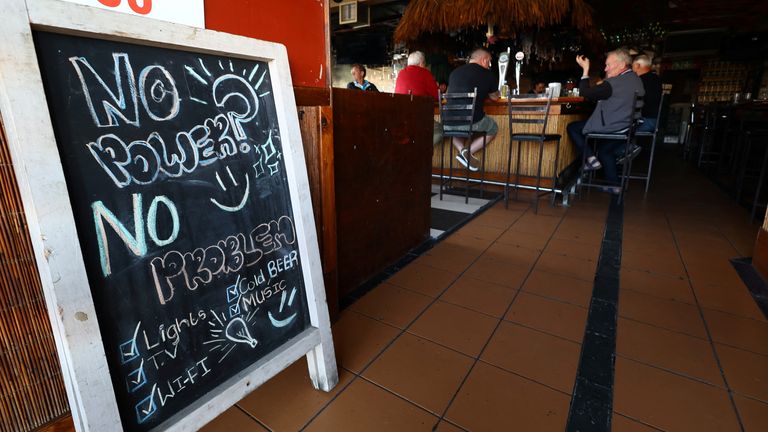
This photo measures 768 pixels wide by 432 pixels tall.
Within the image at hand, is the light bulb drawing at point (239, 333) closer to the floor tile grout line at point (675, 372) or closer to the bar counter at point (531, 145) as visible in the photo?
the floor tile grout line at point (675, 372)

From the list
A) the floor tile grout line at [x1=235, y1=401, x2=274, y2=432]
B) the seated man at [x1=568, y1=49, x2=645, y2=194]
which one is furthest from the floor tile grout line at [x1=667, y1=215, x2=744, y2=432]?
the seated man at [x1=568, y1=49, x2=645, y2=194]

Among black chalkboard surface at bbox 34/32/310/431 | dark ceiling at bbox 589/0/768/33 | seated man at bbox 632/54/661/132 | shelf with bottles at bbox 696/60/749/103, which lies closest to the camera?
black chalkboard surface at bbox 34/32/310/431

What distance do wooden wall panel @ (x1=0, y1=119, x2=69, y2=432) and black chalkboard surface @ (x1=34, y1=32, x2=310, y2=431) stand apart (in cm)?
29

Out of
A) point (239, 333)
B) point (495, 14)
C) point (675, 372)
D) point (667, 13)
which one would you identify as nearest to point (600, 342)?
point (675, 372)

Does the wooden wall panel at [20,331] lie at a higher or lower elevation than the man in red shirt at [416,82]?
lower

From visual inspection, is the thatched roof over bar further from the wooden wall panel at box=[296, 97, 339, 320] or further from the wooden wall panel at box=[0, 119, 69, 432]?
the wooden wall panel at box=[0, 119, 69, 432]

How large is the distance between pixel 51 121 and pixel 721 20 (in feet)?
37.4

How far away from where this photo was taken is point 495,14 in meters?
4.27

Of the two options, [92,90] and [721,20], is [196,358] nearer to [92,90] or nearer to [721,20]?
A: [92,90]

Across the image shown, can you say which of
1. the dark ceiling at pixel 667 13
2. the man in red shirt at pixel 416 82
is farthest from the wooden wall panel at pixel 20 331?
the dark ceiling at pixel 667 13

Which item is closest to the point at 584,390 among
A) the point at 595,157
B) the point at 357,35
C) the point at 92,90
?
the point at 92,90

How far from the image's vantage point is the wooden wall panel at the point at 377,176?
72.6 inches

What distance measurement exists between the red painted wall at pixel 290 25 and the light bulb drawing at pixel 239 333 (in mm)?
898

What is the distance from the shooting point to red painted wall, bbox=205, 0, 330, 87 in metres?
1.21
